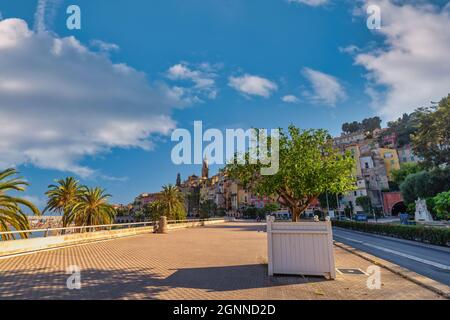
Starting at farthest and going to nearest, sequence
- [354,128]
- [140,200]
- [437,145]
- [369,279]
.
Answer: [140,200] → [354,128] → [437,145] → [369,279]

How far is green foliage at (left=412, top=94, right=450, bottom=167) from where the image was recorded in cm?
2967

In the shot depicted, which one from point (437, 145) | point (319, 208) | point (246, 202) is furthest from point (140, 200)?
point (437, 145)

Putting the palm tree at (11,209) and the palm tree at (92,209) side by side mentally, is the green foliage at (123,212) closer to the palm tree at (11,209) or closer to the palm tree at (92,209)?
the palm tree at (92,209)

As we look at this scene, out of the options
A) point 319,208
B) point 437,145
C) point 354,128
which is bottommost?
point 319,208

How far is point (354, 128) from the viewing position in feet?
448

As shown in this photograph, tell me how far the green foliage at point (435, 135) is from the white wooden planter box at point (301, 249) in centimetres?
3155

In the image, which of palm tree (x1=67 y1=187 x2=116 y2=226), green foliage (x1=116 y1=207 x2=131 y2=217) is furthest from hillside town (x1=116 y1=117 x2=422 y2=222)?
green foliage (x1=116 y1=207 x2=131 y2=217)

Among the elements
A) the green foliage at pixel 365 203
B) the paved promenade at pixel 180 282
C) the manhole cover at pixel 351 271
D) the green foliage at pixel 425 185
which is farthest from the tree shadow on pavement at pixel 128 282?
the green foliage at pixel 365 203

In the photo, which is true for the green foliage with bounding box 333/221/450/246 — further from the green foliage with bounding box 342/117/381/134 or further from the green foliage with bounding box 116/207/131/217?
the green foliage with bounding box 116/207/131/217

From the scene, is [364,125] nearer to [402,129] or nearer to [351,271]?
[402,129]

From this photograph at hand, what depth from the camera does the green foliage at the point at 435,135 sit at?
29.7m
